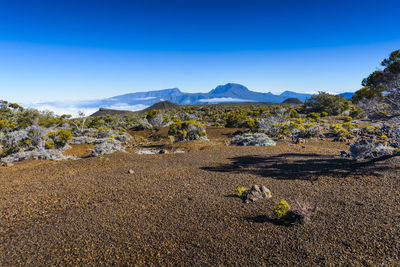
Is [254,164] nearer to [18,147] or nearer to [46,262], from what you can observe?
[46,262]

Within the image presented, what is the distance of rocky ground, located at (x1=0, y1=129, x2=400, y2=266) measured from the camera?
3.34m

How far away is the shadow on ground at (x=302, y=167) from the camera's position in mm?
6719

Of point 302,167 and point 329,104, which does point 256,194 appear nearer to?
point 302,167

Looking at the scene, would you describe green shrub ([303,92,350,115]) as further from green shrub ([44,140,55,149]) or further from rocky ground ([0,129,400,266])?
green shrub ([44,140,55,149])

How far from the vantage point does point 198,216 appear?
4.50 meters

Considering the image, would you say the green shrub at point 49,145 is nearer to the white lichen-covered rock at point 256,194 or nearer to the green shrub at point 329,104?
the white lichen-covered rock at point 256,194

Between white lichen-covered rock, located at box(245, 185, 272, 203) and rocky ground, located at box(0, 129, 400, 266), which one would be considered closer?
rocky ground, located at box(0, 129, 400, 266)

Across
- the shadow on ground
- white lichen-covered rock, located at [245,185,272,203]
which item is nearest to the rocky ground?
the shadow on ground

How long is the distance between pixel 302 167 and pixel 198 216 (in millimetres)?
5083

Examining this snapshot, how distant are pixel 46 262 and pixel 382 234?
5697 millimetres

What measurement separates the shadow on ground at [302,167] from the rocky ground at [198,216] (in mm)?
56

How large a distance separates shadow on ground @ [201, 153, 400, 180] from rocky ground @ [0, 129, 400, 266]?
0.18 ft

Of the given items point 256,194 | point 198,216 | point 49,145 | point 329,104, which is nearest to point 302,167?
point 256,194

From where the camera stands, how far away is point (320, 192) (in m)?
5.50
